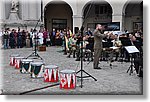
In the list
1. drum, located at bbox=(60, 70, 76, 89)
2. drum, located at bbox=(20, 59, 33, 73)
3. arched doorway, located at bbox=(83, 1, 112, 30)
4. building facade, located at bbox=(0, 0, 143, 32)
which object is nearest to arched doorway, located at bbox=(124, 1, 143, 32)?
building facade, located at bbox=(0, 0, 143, 32)

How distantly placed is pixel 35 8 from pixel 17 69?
19194mm

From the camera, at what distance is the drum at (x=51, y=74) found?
30.7 feet

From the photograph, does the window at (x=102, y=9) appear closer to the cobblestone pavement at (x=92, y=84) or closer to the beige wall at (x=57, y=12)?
the beige wall at (x=57, y=12)

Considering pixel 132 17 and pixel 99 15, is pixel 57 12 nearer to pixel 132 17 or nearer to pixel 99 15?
pixel 99 15

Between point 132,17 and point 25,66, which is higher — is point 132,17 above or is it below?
above

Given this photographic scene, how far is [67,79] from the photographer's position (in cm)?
842

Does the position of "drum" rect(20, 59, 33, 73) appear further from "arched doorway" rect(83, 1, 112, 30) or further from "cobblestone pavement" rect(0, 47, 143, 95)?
"arched doorway" rect(83, 1, 112, 30)

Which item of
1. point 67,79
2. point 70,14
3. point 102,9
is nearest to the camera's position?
point 67,79

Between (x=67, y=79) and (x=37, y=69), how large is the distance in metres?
1.91

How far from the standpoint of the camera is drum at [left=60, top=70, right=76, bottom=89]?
828cm

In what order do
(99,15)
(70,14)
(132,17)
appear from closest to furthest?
(132,17), (99,15), (70,14)

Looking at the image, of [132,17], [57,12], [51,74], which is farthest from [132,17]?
[51,74]

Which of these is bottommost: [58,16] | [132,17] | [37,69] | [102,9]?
[37,69]

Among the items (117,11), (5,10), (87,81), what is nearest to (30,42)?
(5,10)
